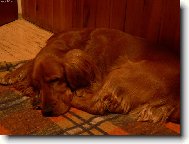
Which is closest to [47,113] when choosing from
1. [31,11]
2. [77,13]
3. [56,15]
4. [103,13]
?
[103,13]

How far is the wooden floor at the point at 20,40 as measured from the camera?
10.7ft

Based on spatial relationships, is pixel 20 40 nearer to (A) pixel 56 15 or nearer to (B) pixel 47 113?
(A) pixel 56 15

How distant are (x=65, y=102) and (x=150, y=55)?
644mm

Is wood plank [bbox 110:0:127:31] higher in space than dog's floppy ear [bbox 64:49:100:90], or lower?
higher

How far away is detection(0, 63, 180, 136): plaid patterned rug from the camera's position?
6.75ft

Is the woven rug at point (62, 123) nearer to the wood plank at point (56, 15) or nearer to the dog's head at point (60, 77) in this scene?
the dog's head at point (60, 77)

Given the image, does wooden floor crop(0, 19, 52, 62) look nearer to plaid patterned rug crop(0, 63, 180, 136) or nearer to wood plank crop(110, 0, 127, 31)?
wood plank crop(110, 0, 127, 31)

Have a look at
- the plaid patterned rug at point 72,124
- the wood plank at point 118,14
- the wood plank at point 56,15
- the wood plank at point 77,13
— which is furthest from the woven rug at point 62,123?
the wood plank at point 56,15

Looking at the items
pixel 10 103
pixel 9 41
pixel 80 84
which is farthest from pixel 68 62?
pixel 9 41

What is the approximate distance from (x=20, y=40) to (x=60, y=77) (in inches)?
61.4

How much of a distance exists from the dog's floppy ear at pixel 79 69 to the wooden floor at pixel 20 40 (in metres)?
0.98

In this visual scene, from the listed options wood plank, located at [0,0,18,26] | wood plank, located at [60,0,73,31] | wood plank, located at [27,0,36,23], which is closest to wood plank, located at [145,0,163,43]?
wood plank, located at [60,0,73,31]

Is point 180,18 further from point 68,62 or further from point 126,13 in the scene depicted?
point 68,62

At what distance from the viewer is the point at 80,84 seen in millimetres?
2330
